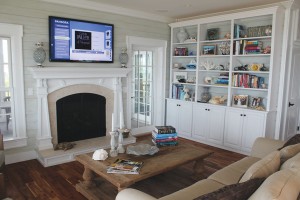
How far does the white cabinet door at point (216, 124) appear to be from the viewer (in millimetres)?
4883

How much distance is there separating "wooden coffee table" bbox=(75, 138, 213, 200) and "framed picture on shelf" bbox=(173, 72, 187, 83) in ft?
8.00

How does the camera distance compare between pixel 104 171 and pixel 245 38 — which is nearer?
pixel 104 171

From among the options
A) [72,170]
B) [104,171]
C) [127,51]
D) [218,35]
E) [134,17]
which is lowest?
[72,170]

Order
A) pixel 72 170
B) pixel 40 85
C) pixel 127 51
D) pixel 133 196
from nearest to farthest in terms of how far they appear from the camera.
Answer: pixel 133 196, pixel 72 170, pixel 40 85, pixel 127 51

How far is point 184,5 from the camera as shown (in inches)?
182

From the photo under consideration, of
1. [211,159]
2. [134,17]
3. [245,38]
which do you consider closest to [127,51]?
[134,17]

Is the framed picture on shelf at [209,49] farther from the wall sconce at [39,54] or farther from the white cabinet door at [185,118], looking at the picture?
the wall sconce at [39,54]

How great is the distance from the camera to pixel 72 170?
376 centimetres

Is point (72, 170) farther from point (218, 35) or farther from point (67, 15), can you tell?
point (218, 35)

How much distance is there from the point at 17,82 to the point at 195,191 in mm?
3161

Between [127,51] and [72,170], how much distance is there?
2569 millimetres

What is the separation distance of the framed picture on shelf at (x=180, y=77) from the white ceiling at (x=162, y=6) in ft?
4.24

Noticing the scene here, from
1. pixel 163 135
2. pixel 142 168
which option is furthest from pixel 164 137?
pixel 142 168

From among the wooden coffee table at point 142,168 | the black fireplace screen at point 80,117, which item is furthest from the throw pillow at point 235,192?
the black fireplace screen at point 80,117
